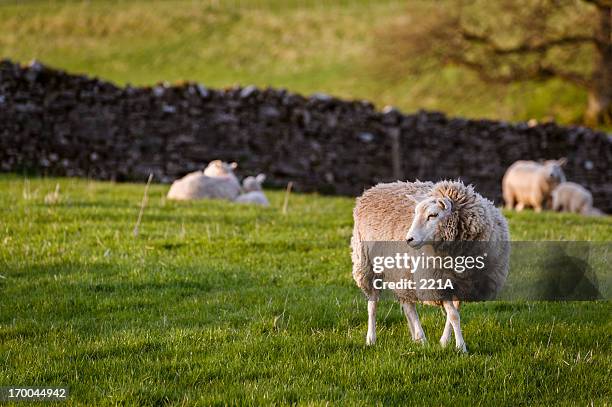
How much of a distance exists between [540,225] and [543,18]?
15195mm

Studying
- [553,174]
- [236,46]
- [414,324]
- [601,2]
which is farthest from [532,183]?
[236,46]

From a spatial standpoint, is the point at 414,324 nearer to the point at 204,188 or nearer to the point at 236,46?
the point at 204,188

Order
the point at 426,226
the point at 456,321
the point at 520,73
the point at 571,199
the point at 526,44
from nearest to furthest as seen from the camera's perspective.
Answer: the point at 426,226 < the point at 456,321 < the point at 571,199 < the point at 526,44 < the point at 520,73

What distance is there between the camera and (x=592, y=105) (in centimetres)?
2614

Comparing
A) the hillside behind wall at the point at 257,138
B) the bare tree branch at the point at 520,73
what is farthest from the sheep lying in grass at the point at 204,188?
the bare tree branch at the point at 520,73

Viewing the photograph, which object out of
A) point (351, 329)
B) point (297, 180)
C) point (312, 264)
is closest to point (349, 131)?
point (297, 180)

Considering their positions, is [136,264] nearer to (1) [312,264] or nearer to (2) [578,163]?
(1) [312,264]

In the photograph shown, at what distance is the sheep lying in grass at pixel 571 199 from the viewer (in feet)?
52.0

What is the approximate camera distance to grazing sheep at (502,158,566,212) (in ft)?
52.2

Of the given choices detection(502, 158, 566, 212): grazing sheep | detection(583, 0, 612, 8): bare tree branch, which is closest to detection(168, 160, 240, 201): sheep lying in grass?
detection(502, 158, 566, 212): grazing sheep

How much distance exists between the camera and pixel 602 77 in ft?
81.4

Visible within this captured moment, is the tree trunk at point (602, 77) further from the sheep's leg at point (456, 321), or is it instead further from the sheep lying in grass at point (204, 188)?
the sheep's leg at point (456, 321)

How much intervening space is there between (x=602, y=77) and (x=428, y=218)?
2243 centimetres

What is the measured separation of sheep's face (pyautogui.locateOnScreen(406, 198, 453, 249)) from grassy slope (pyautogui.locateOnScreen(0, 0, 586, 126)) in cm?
2297
